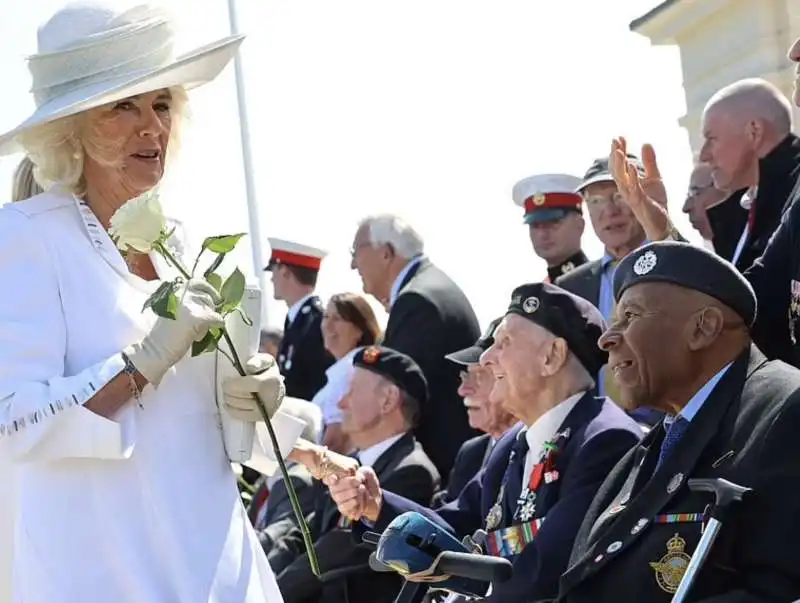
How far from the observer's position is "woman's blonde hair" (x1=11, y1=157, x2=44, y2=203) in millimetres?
4070

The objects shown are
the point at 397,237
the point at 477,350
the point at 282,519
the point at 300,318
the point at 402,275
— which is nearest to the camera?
the point at 477,350

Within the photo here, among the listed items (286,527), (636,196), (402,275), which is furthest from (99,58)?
(402,275)

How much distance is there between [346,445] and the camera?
26.7 ft

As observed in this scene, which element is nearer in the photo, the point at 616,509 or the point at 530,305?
the point at 616,509

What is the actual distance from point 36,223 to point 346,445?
4.54 metres

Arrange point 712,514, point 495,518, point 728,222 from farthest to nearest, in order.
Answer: point 728,222
point 495,518
point 712,514

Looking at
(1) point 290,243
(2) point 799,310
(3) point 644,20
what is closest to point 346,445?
(1) point 290,243

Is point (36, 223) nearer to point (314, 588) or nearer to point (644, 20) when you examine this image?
point (314, 588)

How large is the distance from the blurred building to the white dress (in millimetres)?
5010

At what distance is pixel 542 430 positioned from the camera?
16.6ft

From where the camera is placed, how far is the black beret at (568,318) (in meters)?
5.25

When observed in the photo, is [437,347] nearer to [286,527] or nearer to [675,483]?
[286,527]

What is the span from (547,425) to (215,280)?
1645mm

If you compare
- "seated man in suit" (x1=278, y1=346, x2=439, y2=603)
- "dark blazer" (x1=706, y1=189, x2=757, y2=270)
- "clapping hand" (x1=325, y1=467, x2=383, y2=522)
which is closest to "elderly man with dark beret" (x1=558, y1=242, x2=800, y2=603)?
"clapping hand" (x1=325, y1=467, x2=383, y2=522)
